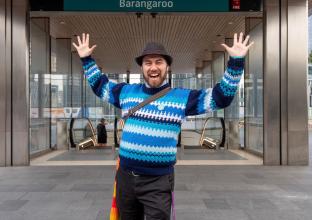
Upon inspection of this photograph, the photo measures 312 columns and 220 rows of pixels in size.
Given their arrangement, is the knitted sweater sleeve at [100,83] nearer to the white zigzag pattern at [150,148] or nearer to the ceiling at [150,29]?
the white zigzag pattern at [150,148]

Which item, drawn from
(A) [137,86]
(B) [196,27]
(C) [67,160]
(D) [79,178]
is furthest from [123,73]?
(A) [137,86]

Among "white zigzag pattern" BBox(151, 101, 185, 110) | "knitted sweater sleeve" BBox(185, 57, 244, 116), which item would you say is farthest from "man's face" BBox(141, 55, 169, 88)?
"knitted sweater sleeve" BBox(185, 57, 244, 116)

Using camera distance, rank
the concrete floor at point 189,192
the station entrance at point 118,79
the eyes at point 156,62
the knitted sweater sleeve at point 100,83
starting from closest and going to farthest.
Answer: the eyes at point 156,62 < the knitted sweater sleeve at point 100,83 < the concrete floor at point 189,192 < the station entrance at point 118,79

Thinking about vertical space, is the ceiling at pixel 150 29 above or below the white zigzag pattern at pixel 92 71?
above

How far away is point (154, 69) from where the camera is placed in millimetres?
3012

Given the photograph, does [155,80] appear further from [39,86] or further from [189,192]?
[39,86]

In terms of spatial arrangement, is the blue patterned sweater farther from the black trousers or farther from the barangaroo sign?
the barangaroo sign

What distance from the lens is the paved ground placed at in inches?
235

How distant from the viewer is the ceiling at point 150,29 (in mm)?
13172

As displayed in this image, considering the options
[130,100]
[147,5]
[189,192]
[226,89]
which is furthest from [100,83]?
[147,5]

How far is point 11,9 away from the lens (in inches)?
419

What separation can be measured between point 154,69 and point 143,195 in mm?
Answer: 789

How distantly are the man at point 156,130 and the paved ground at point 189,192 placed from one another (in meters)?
2.80

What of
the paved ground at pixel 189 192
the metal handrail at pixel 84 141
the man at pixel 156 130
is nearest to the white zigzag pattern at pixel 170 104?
the man at pixel 156 130
